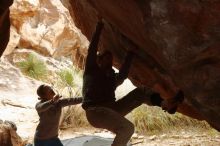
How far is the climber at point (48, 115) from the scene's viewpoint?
21.0 feet

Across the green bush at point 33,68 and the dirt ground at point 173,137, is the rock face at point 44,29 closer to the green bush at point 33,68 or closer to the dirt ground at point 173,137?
the green bush at point 33,68

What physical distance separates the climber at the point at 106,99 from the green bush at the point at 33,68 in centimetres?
967

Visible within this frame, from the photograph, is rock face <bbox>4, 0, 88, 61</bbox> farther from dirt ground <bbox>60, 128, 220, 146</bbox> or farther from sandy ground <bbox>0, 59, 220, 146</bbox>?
dirt ground <bbox>60, 128, 220, 146</bbox>

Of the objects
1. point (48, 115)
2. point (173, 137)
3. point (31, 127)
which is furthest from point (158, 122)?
point (48, 115)

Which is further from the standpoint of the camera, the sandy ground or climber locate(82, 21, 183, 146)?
the sandy ground

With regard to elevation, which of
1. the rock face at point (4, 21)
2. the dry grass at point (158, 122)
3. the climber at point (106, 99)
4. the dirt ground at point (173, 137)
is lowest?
the dirt ground at point (173, 137)

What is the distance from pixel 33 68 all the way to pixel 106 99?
10.1 m

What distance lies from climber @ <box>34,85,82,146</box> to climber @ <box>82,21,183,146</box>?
2.04ft

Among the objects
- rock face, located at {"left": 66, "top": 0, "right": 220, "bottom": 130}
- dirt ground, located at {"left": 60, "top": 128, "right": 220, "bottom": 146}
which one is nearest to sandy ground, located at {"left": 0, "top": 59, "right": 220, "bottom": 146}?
dirt ground, located at {"left": 60, "top": 128, "right": 220, "bottom": 146}

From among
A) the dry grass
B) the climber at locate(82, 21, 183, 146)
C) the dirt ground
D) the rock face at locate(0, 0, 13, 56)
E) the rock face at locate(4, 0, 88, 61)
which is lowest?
the dirt ground

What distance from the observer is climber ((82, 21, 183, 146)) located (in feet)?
18.9

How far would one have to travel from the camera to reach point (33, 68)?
1570cm

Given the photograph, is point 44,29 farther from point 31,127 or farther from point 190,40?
point 190,40

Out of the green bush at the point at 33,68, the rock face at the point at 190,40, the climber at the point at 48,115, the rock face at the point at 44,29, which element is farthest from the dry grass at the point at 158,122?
the rock face at the point at 190,40
